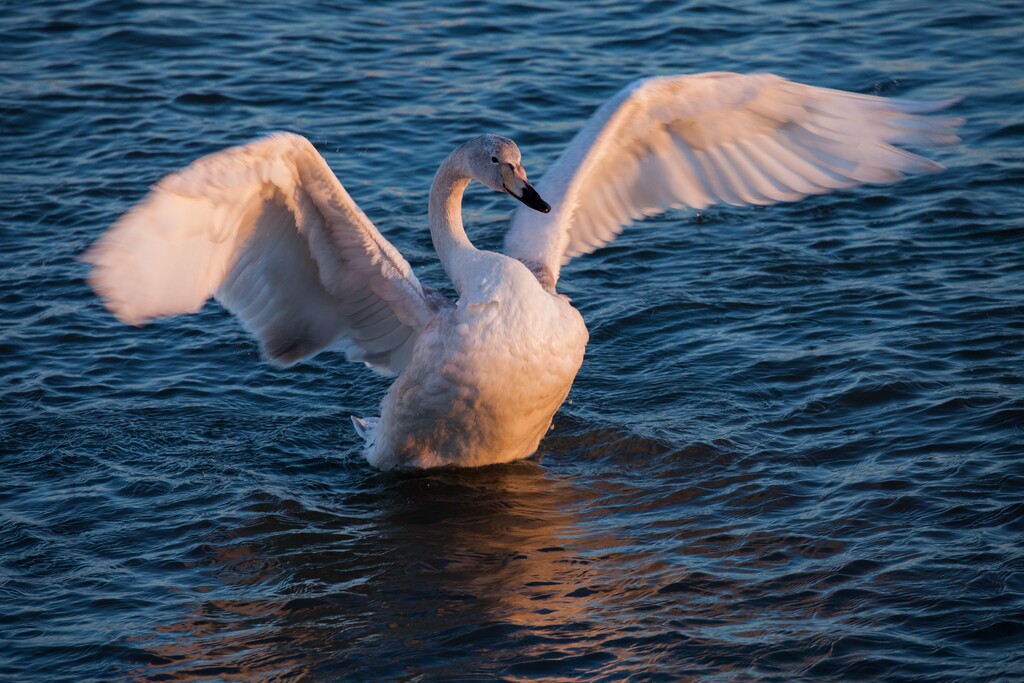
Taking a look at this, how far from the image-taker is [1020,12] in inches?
554

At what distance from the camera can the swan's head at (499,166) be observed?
23.0 ft

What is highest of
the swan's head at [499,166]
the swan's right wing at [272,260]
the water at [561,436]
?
the swan's head at [499,166]

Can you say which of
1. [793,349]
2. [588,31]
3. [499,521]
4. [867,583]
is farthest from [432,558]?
[588,31]

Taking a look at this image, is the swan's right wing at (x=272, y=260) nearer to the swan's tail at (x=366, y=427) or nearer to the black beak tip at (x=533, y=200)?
Result: the swan's tail at (x=366, y=427)

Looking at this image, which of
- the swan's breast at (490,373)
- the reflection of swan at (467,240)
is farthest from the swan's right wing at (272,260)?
the swan's breast at (490,373)

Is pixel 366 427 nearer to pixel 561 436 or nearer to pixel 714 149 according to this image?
pixel 561 436

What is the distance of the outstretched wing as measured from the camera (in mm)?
7391

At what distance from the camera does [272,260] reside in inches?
292

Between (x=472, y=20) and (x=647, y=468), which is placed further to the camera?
(x=472, y=20)

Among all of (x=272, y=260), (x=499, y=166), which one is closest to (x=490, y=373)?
(x=499, y=166)

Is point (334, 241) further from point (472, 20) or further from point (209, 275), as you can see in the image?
point (472, 20)

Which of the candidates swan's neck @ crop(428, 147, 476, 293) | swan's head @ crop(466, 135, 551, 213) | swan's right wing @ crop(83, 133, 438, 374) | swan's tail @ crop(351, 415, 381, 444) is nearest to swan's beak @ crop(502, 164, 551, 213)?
swan's head @ crop(466, 135, 551, 213)

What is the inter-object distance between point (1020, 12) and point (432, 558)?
10494 millimetres

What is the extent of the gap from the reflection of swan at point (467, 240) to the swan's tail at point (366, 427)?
0.02m
